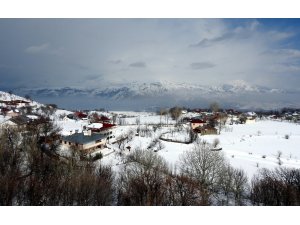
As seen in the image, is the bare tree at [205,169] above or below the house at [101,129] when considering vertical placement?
below

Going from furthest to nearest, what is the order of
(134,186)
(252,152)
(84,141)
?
(252,152) → (84,141) → (134,186)

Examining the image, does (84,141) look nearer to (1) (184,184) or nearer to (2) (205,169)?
(2) (205,169)

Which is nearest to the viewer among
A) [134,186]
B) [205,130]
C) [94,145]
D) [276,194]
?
[134,186]

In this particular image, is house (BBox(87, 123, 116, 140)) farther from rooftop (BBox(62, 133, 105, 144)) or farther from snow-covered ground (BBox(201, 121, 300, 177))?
snow-covered ground (BBox(201, 121, 300, 177))

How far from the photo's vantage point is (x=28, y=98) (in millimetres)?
79750

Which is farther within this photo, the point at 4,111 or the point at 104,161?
the point at 4,111

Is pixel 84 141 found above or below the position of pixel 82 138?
below

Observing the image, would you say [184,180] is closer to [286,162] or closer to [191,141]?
[286,162]

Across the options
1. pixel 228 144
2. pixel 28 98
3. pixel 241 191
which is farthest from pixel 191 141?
pixel 28 98

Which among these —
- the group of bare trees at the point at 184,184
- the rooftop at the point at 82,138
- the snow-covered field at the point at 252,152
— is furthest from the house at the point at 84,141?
the group of bare trees at the point at 184,184

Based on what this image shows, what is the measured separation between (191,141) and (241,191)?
18.1m

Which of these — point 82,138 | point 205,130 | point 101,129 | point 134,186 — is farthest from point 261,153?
point 134,186

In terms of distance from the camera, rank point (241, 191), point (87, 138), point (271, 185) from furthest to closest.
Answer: point (87, 138) → point (241, 191) → point (271, 185)

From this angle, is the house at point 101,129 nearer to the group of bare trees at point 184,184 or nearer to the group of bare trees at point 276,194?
the group of bare trees at point 184,184
